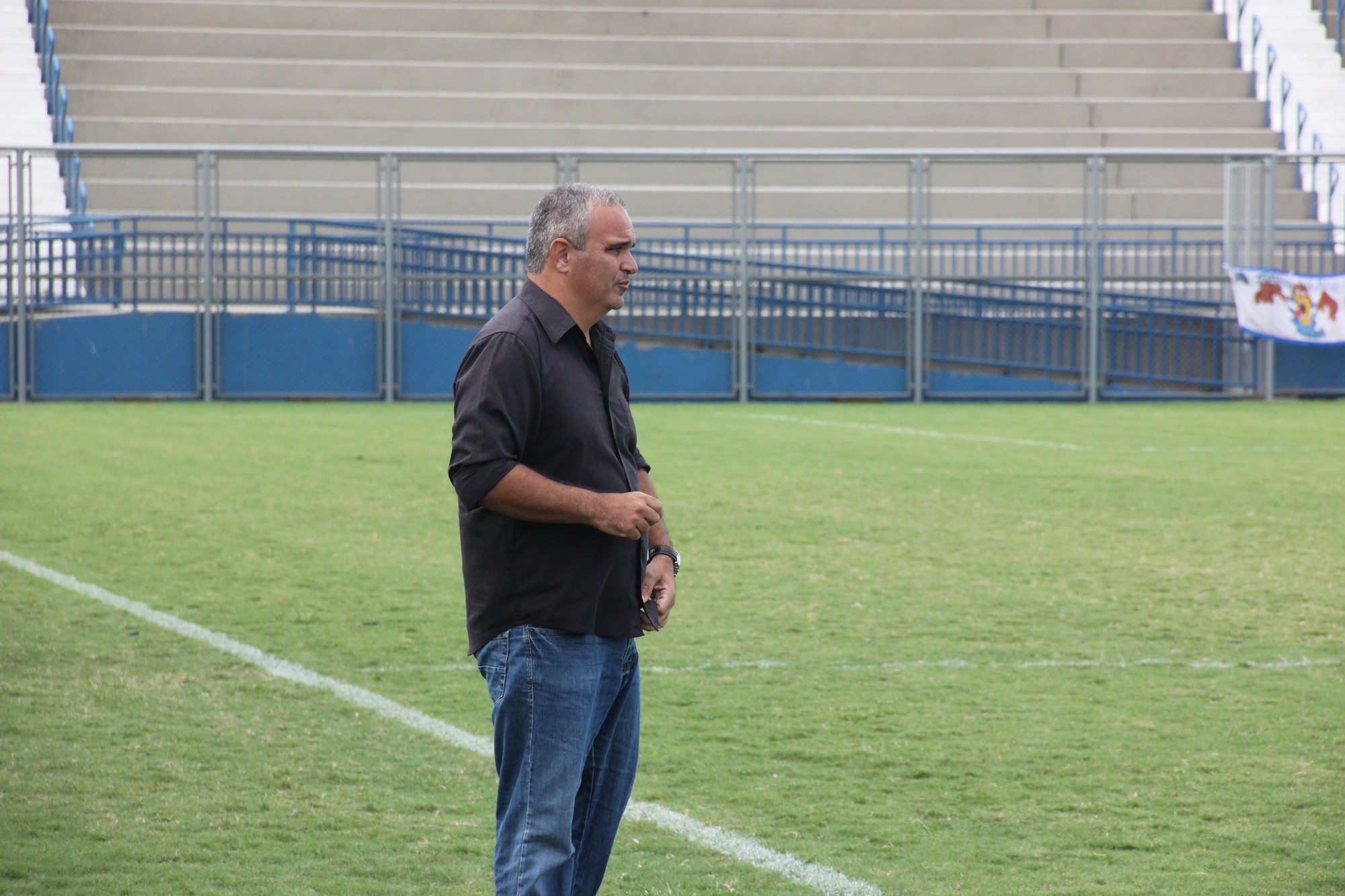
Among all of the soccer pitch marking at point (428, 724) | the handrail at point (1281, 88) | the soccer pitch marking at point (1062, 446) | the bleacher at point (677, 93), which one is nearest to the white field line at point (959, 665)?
the soccer pitch marking at point (428, 724)

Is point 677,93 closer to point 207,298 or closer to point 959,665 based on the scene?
point 207,298

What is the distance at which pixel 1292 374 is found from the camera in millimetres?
18672

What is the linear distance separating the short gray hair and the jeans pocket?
0.62 m

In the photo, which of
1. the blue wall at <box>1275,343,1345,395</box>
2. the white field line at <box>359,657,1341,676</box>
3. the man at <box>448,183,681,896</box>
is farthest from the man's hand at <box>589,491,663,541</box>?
the blue wall at <box>1275,343,1345,395</box>

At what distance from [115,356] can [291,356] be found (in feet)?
6.13

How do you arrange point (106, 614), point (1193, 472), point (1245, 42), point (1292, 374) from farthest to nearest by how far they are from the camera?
point (1245, 42), point (1292, 374), point (1193, 472), point (106, 614)

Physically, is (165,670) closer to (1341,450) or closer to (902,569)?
(902,569)

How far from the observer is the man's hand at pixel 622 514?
2.64m

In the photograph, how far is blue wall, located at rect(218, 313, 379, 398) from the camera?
17.9 m

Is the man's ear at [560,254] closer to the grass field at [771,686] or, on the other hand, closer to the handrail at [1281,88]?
the grass field at [771,686]

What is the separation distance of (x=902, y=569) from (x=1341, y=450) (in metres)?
6.55

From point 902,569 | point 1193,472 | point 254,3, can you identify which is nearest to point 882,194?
point 254,3

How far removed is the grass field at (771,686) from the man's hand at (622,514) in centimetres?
120

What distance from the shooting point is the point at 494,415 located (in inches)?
103
